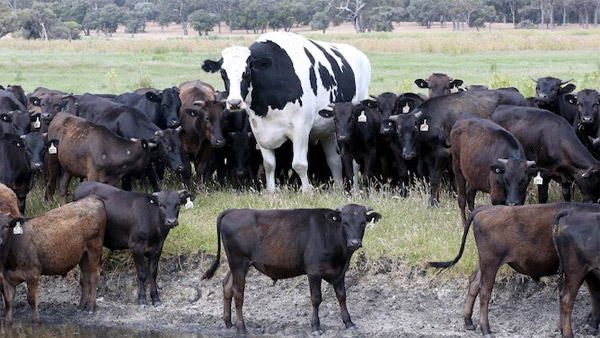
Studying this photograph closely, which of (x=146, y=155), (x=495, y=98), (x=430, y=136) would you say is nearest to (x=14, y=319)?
(x=146, y=155)

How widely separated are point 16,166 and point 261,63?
3.78 metres

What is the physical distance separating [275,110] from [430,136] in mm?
2351

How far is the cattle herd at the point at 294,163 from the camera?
1095 cm

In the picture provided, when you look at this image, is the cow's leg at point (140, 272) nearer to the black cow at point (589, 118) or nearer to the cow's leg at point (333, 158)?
the cow's leg at point (333, 158)

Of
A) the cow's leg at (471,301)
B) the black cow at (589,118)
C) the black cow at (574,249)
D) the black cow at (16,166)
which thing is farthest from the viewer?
the black cow at (589,118)

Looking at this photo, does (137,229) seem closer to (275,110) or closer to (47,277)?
(47,277)

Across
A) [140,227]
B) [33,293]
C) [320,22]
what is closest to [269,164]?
[140,227]

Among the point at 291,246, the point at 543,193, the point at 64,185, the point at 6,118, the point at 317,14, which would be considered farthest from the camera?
the point at 317,14

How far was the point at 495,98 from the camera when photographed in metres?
16.4

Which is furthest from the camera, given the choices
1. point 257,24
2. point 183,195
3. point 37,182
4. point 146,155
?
point 257,24

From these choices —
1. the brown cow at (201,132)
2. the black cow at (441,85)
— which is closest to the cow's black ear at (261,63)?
the brown cow at (201,132)

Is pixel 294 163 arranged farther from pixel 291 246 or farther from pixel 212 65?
pixel 291 246

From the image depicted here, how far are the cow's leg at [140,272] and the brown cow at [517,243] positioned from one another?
3.98 m

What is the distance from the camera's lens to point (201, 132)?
16.9 m
